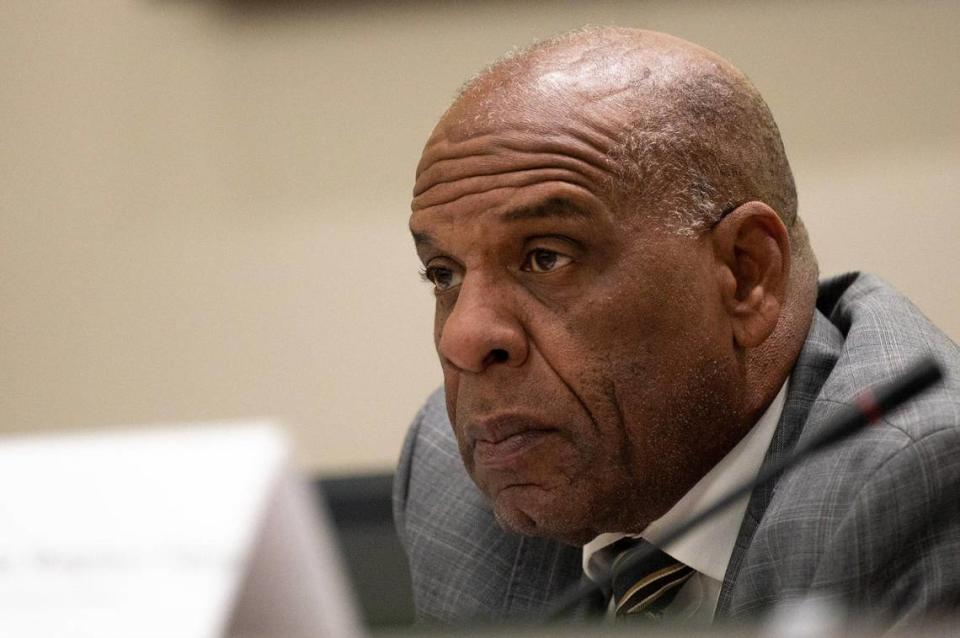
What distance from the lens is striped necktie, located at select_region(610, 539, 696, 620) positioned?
1.38 meters

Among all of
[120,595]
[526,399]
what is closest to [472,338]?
[526,399]

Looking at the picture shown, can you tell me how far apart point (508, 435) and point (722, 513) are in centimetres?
26

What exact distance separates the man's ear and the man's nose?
0.24 meters

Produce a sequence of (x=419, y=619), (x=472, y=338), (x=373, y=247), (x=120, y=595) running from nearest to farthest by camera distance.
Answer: (x=120, y=595) → (x=472, y=338) → (x=419, y=619) → (x=373, y=247)

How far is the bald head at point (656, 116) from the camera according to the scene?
1342mm

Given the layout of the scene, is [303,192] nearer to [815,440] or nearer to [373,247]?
[373,247]

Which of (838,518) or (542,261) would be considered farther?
(542,261)

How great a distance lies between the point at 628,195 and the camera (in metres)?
1.34

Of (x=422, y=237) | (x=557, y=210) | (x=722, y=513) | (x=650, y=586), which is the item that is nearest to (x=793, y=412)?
(x=722, y=513)

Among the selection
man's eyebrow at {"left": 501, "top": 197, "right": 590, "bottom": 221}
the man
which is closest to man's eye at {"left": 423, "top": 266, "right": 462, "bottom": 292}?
the man

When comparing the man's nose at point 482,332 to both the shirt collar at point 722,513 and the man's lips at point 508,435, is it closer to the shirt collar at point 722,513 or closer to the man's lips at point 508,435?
the man's lips at point 508,435

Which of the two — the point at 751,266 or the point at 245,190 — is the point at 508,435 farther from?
the point at 245,190

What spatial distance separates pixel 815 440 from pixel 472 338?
440mm

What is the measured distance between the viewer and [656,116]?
1346mm
